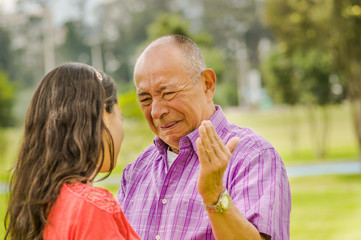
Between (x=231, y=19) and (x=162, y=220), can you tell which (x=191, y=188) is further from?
(x=231, y=19)

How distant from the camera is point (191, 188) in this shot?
2.00 m

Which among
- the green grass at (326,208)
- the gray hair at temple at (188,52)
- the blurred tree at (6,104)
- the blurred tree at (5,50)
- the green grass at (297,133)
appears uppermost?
the gray hair at temple at (188,52)

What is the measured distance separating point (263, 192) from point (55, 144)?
27.1 inches

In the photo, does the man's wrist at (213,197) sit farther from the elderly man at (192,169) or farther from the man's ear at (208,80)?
the man's ear at (208,80)

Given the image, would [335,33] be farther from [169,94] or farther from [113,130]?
[113,130]

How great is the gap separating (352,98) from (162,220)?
476 inches

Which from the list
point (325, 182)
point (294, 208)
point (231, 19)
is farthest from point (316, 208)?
point (231, 19)

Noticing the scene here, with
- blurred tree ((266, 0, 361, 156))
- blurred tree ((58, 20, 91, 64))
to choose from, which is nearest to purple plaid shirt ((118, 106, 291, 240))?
blurred tree ((266, 0, 361, 156))

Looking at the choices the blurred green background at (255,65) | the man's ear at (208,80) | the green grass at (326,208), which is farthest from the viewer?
the blurred green background at (255,65)

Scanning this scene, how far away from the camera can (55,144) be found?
1.48 meters

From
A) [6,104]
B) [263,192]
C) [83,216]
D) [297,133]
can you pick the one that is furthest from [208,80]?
[297,133]

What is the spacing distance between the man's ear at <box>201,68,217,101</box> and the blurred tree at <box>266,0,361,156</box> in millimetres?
9407

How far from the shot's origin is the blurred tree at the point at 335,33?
11.6 m

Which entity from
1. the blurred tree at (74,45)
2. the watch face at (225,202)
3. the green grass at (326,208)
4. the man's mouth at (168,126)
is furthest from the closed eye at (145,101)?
the blurred tree at (74,45)
